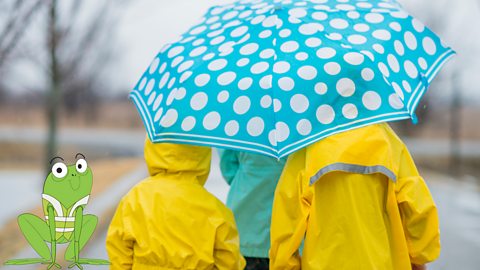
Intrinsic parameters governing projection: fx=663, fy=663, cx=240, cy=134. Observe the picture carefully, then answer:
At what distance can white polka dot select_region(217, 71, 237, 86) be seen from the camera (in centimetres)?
293

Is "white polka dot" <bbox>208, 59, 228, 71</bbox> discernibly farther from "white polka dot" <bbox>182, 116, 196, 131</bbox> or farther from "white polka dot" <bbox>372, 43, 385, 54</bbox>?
"white polka dot" <bbox>372, 43, 385, 54</bbox>

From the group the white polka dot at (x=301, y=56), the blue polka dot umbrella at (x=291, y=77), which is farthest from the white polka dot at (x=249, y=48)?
the white polka dot at (x=301, y=56)

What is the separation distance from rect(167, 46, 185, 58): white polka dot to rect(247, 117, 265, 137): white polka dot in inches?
26.6

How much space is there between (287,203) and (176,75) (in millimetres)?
819

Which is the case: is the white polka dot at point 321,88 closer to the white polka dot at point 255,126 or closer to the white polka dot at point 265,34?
the white polka dot at point 255,126

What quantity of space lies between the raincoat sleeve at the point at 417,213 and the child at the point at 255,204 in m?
0.85

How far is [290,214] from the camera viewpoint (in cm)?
282

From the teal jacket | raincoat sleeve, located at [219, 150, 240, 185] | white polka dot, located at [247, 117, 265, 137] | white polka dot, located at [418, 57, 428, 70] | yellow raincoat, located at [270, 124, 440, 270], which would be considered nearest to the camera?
yellow raincoat, located at [270, 124, 440, 270]

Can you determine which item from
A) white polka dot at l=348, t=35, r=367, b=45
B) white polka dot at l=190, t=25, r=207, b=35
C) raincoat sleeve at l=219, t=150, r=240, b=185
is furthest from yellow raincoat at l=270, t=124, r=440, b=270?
raincoat sleeve at l=219, t=150, r=240, b=185

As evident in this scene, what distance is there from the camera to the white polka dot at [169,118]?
115 inches

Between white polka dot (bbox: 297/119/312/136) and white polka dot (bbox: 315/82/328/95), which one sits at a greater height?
white polka dot (bbox: 315/82/328/95)

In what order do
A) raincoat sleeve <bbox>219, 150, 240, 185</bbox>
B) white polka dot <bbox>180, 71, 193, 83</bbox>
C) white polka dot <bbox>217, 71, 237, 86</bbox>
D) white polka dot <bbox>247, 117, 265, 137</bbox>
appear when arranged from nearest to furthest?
white polka dot <bbox>247, 117, 265, 137</bbox>, white polka dot <bbox>217, 71, 237, 86</bbox>, white polka dot <bbox>180, 71, 193, 83</bbox>, raincoat sleeve <bbox>219, 150, 240, 185</bbox>

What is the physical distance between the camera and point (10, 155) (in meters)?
21.2

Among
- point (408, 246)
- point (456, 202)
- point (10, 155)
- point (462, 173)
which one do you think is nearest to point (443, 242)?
point (456, 202)
